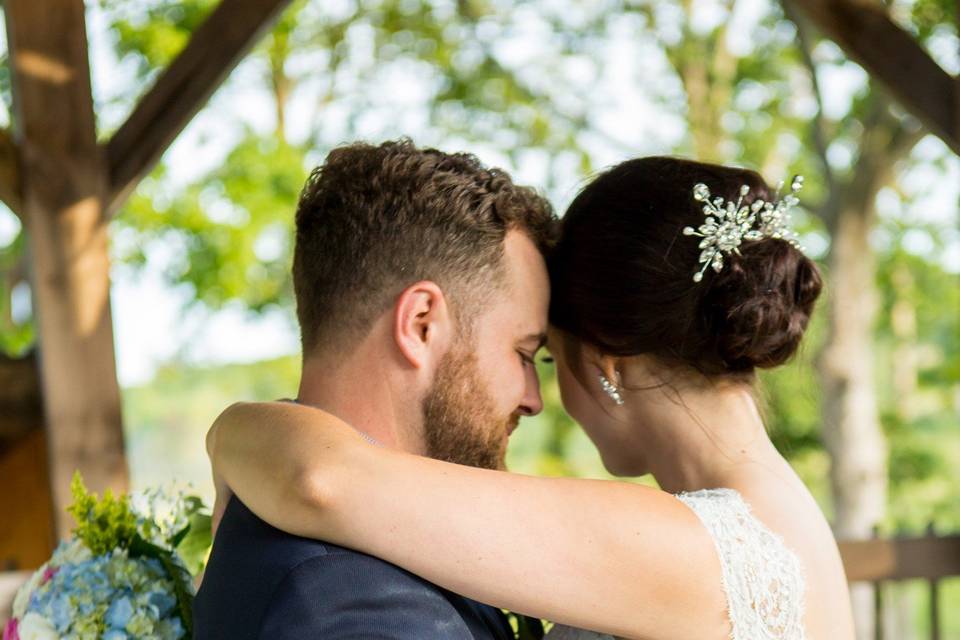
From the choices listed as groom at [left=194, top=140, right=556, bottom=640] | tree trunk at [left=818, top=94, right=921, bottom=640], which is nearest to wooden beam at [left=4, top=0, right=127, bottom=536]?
groom at [left=194, top=140, right=556, bottom=640]

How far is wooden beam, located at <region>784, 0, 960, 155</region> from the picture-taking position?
3250 millimetres

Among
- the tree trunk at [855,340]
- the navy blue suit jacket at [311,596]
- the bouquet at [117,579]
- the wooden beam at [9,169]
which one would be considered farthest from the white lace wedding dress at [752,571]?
the tree trunk at [855,340]

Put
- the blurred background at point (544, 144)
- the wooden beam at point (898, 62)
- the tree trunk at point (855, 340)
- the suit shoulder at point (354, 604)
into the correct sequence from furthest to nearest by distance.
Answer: the tree trunk at point (855, 340) < the blurred background at point (544, 144) < the wooden beam at point (898, 62) < the suit shoulder at point (354, 604)

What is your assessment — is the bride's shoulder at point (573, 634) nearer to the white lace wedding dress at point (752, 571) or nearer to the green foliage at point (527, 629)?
the green foliage at point (527, 629)

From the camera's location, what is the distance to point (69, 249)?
3344 mm

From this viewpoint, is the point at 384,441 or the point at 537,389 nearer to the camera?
the point at 384,441

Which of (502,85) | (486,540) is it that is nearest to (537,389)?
(486,540)

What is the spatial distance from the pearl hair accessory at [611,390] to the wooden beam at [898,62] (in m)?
1.79

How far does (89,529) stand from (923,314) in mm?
10689

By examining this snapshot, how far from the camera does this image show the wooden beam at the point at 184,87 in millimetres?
3432

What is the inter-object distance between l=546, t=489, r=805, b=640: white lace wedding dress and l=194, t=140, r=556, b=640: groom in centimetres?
33

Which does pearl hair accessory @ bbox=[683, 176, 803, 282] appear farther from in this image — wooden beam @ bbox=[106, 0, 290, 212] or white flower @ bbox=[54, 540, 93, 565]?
wooden beam @ bbox=[106, 0, 290, 212]

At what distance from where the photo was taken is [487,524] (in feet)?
4.56

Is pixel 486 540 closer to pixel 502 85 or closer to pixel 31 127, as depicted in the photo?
pixel 31 127
